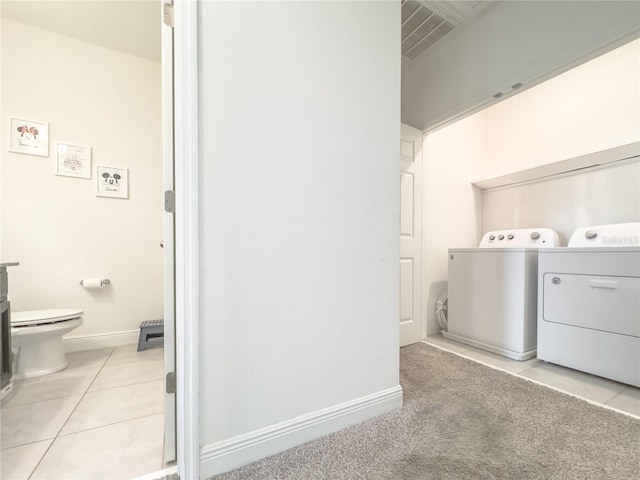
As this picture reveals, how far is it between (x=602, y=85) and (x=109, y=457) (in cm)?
396

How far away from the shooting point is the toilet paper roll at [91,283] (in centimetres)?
202

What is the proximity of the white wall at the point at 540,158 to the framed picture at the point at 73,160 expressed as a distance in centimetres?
294

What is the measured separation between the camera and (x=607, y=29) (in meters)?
1.31

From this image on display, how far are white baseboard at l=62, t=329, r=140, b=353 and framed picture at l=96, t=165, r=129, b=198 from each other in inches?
46.5

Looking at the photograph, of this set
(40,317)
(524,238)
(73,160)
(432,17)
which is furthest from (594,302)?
(73,160)

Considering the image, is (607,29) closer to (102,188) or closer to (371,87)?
(371,87)

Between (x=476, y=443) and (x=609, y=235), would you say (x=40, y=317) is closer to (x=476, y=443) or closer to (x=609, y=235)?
(x=476, y=443)

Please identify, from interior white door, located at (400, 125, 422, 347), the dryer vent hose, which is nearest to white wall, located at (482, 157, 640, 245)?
the dryer vent hose

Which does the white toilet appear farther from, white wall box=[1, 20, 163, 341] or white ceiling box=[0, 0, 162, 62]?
white ceiling box=[0, 0, 162, 62]

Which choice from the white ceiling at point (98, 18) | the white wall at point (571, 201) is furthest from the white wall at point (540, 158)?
the white ceiling at point (98, 18)

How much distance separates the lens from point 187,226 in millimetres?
840

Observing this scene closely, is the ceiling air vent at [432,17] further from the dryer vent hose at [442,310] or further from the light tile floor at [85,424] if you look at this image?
the light tile floor at [85,424]

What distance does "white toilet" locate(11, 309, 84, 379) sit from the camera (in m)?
1.52

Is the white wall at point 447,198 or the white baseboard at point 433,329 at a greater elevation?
the white wall at point 447,198
